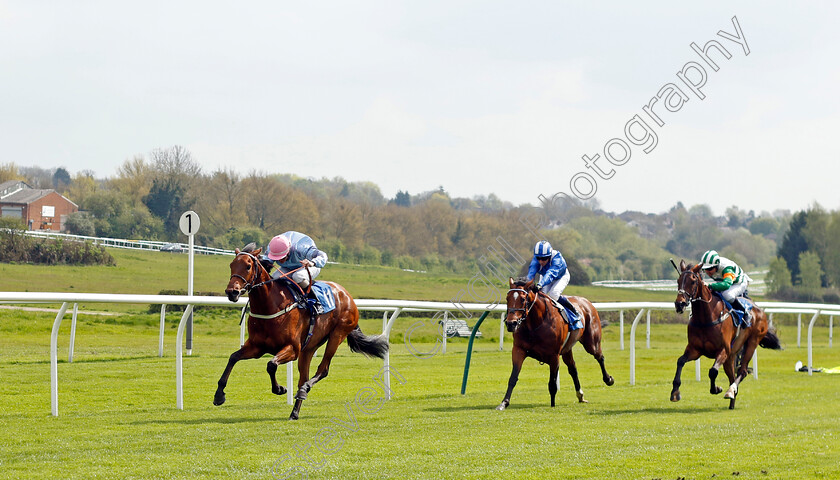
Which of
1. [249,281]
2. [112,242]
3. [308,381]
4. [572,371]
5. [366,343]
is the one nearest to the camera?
[249,281]

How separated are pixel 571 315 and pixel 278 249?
11.3ft

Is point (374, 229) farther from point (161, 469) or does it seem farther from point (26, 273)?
point (161, 469)

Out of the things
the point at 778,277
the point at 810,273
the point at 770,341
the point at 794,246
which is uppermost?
the point at 794,246

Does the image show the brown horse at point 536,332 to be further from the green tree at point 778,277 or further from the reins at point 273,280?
the green tree at point 778,277

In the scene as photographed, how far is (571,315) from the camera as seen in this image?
8711 mm

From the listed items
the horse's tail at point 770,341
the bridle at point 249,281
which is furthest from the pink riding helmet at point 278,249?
the horse's tail at point 770,341

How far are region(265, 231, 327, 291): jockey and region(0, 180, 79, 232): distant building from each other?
29634 millimetres

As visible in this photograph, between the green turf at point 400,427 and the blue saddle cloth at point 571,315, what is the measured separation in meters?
0.81

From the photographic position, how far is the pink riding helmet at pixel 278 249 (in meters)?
6.57

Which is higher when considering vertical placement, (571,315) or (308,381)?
(571,315)

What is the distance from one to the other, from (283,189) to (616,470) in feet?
114

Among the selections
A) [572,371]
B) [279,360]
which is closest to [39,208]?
[572,371]

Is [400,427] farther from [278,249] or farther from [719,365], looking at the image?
[719,365]

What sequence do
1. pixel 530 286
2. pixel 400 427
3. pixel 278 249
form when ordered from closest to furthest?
pixel 278 249
pixel 400 427
pixel 530 286
